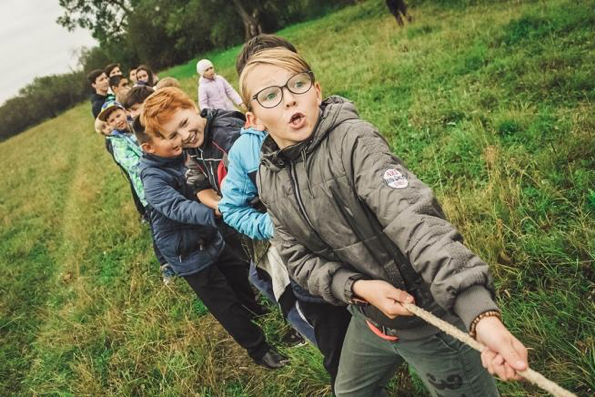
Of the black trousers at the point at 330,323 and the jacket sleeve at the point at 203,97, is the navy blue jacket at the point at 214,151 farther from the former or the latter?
the jacket sleeve at the point at 203,97

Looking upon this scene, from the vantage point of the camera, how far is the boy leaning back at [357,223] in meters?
1.19

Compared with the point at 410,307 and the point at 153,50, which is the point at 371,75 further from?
the point at 153,50

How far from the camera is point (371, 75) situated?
7.25 m

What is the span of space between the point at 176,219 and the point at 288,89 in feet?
5.61

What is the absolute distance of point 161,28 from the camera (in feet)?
125

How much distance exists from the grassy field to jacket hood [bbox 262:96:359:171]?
156cm

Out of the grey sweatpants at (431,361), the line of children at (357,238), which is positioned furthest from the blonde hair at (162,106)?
the grey sweatpants at (431,361)

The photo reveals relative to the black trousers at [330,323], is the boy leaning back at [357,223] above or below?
above

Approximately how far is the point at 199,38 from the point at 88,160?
2570cm

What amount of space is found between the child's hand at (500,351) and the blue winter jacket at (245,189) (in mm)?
1375

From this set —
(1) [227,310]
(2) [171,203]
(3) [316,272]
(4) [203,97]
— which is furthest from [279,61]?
(4) [203,97]

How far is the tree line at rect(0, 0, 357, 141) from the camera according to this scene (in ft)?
95.2

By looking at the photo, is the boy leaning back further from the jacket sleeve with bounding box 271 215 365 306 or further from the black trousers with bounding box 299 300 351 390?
the black trousers with bounding box 299 300 351 390

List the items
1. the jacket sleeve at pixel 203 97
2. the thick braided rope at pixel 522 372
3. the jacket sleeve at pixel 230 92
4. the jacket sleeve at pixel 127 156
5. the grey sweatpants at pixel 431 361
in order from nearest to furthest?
the thick braided rope at pixel 522 372
the grey sweatpants at pixel 431 361
the jacket sleeve at pixel 127 156
the jacket sleeve at pixel 203 97
the jacket sleeve at pixel 230 92
